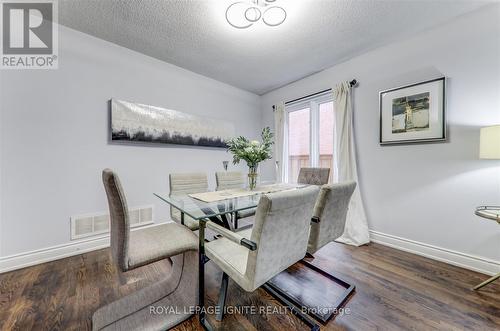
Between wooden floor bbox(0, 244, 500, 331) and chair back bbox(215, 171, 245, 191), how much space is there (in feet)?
3.04

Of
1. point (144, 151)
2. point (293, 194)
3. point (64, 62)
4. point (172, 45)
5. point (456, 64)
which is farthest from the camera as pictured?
point (144, 151)

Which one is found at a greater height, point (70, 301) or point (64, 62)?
point (64, 62)

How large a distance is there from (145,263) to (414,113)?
305 centimetres

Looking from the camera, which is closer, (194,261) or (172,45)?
(194,261)

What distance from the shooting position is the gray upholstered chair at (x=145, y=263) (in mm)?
1135

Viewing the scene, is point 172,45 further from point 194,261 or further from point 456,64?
point 456,64

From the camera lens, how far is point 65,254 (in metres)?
2.13

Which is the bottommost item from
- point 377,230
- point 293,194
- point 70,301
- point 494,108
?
point 70,301

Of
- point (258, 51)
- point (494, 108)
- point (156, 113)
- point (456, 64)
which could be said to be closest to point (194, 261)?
point (156, 113)

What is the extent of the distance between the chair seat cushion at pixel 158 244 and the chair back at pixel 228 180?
94cm

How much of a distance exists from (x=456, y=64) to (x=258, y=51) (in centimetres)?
218

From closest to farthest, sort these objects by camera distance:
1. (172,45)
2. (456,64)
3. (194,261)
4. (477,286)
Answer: (194,261) < (477,286) < (456,64) < (172,45)

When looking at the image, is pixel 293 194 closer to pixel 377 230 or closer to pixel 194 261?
pixel 194 261

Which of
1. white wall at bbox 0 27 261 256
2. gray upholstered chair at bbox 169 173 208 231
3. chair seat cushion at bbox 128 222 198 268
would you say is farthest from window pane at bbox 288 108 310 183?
chair seat cushion at bbox 128 222 198 268
